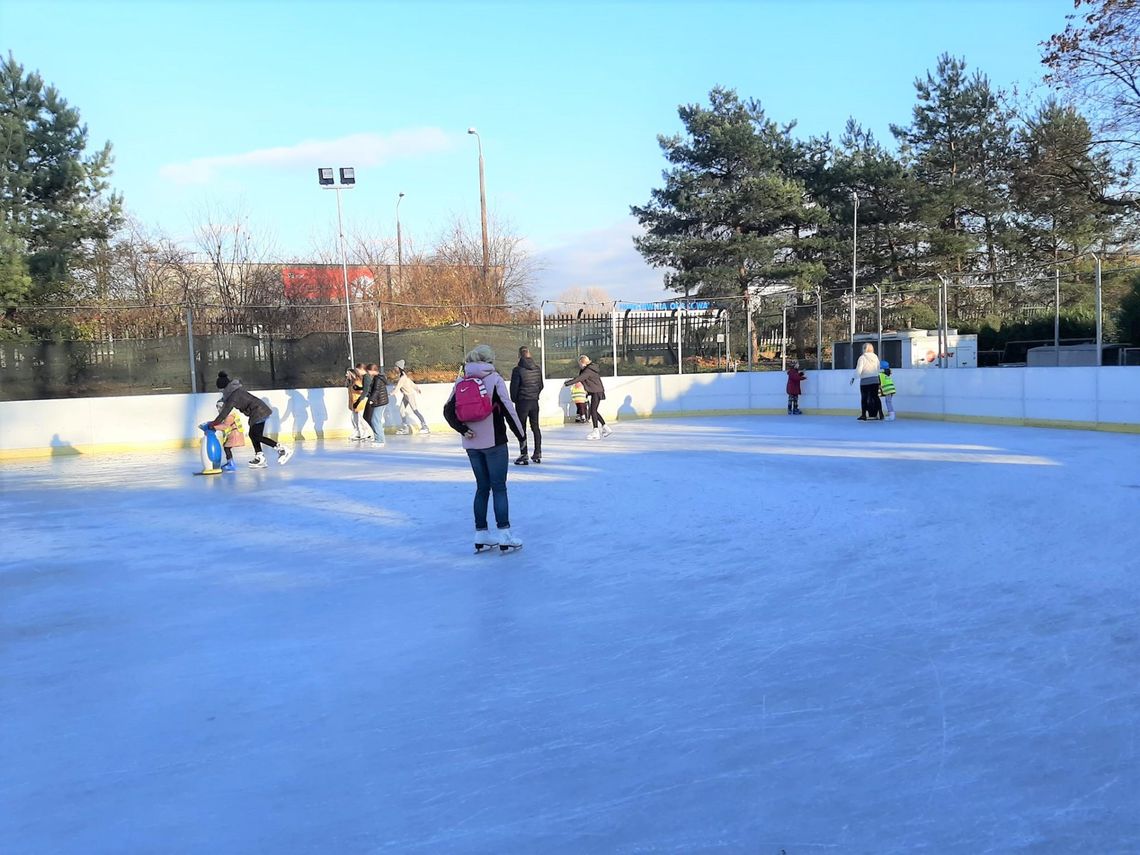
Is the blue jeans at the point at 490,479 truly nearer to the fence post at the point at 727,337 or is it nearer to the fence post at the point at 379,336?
the fence post at the point at 379,336

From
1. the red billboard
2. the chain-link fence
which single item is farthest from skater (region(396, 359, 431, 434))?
the red billboard

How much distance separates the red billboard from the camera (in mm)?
33662

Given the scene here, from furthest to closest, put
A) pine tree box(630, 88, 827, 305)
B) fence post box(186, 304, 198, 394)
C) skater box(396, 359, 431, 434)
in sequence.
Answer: pine tree box(630, 88, 827, 305), skater box(396, 359, 431, 434), fence post box(186, 304, 198, 394)

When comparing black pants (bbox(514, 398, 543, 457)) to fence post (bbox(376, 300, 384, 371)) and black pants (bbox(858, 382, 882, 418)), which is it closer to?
fence post (bbox(376, 300, 384, 371))

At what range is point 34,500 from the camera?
10.2m

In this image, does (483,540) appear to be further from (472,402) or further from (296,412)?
(296,412)

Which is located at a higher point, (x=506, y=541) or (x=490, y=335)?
(x=490, y=335)

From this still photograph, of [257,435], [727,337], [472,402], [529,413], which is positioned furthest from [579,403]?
[472,402]

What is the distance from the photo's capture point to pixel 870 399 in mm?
18656

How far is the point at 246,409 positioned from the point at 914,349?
15362 millimetres

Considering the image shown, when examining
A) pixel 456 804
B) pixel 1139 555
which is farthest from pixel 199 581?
pixel 1139 555

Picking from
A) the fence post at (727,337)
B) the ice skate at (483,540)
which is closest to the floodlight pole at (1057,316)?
the fence post at (727,337)

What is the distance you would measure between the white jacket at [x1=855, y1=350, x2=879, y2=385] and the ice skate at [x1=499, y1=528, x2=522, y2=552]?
13045 millimetres

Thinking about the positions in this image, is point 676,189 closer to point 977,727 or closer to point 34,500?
point 34,500
